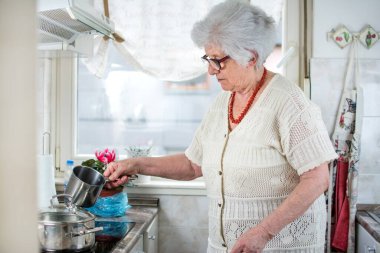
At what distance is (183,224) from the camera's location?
2.46 m

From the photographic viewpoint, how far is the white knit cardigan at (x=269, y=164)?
136 cm

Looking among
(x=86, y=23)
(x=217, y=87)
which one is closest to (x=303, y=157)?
(x=86, y=23)

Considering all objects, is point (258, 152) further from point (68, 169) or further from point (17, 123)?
point (68, 169)

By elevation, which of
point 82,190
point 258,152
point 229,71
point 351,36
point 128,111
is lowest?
point 82,190

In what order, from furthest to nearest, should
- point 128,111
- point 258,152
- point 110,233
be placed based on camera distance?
point 128,111 → point 110,233 → point 258,152

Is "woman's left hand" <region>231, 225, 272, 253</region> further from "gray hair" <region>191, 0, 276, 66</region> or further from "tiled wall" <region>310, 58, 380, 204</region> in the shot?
"tiled wall" <region>310, 58, 380, 204</region>

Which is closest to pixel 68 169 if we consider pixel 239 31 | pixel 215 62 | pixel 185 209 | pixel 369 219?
pixel 185 209

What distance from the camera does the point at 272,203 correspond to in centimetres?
145

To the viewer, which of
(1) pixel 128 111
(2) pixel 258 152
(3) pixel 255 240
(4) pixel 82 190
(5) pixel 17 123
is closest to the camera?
(5) pixel 17 123

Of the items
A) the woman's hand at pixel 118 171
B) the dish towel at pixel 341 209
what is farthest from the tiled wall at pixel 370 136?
the woman's hand at pixel 118 171

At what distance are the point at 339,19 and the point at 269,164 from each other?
1197 millimetres

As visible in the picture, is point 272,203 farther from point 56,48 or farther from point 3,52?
point 3,52

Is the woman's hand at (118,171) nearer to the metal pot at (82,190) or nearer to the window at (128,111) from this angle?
the metal pot at (82,190)

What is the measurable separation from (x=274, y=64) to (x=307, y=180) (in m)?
1.28
